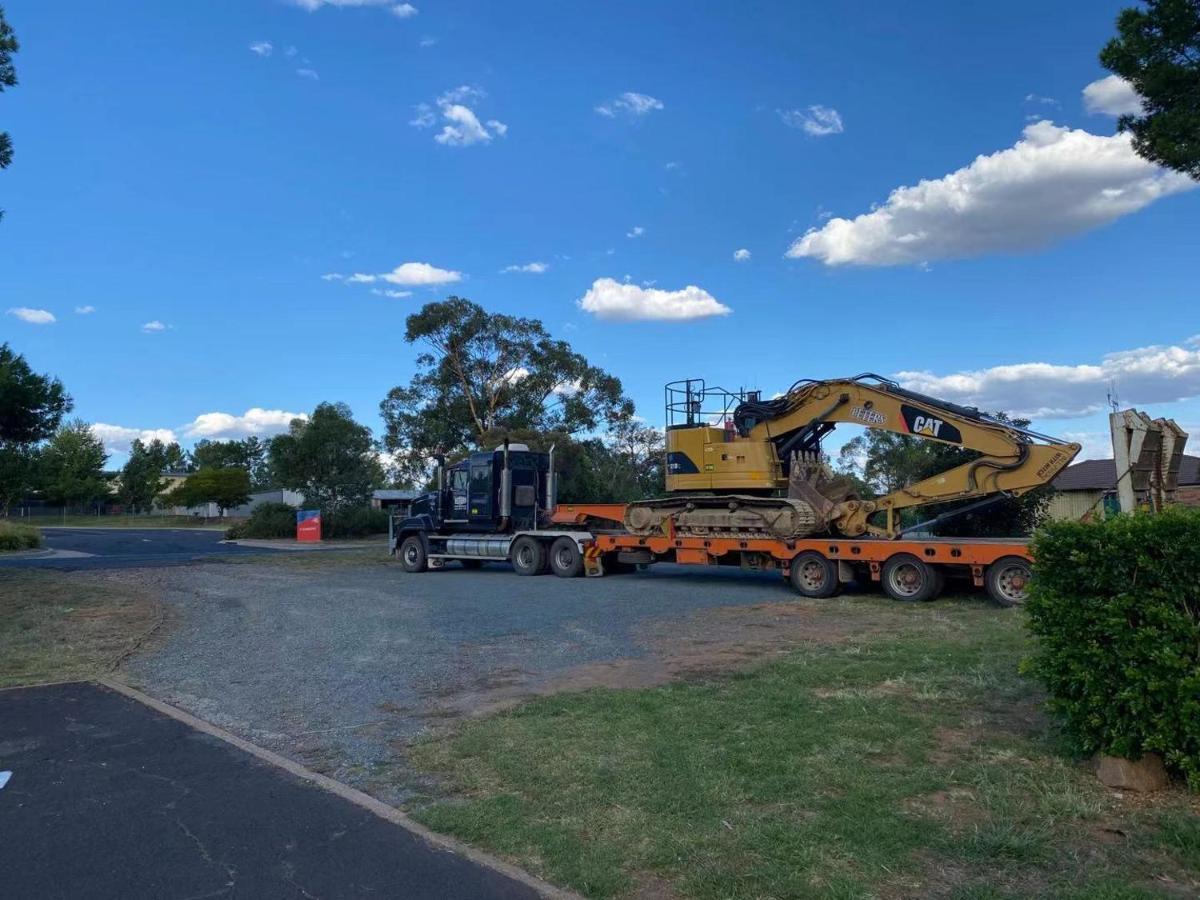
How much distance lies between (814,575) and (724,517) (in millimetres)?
2434

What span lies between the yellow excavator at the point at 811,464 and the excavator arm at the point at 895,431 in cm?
2

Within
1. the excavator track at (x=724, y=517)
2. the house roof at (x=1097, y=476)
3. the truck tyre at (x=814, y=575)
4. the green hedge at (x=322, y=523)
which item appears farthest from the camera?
the green hedge at (x=322, y=523)

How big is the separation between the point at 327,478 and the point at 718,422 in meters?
31.7

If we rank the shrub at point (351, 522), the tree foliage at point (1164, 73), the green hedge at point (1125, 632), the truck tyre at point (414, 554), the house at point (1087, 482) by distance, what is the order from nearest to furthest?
the green hedge at point (1125, 632), the tree foliage at point (1164, 73), the truck tyre at point (414, 554), the house at point (1087, 482), the shrub at point (351, 522)

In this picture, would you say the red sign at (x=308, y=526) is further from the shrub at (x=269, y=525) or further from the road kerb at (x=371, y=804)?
the road kerb at (x=371, y=804)

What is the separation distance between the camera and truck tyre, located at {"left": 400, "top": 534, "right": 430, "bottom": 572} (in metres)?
24.5

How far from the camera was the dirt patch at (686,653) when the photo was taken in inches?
336

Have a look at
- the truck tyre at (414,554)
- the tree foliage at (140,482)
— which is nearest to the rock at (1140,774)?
the truck tyre at (414,554)

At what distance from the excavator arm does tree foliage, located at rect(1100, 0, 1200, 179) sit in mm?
4864

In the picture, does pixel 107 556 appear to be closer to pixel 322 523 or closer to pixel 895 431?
pixel 322 523

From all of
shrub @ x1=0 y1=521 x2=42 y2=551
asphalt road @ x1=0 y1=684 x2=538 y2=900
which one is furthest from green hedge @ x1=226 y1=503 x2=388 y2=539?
asphalt road @ x1=0 y1=684 x2=538 y2=900

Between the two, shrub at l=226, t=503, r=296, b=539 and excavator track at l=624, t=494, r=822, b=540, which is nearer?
excavator track at l=624, t=494, r=822, b=540

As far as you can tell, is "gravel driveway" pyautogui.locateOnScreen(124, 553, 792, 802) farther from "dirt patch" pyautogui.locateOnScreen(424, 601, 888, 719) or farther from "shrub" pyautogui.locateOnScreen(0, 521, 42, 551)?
"shrub" pyautogui.locateOnScreen(0, 521, 42, 551)

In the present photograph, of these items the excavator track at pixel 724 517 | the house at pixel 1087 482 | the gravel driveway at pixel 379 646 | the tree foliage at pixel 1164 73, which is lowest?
the gravel driveway at pixel 379 646
